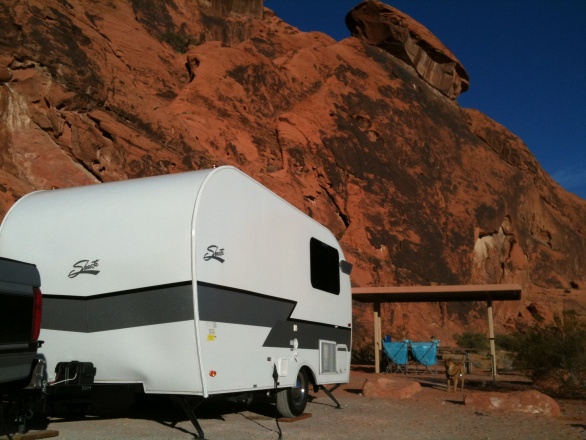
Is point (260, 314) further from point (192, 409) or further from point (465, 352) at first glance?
point (465, 352)

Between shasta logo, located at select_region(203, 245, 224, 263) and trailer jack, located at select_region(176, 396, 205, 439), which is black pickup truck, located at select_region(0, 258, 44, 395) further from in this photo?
shasta logo, located at select_region(203, 245, 224, 263)

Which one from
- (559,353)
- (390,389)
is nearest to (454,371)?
(390,389)

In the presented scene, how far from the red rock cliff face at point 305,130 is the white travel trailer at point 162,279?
8.06m

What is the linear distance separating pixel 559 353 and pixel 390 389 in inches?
178

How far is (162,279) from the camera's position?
23.8ft

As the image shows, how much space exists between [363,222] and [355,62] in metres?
14.7

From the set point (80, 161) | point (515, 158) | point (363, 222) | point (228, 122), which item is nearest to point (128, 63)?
point (228, 122)

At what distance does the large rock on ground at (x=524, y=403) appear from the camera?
1088cm

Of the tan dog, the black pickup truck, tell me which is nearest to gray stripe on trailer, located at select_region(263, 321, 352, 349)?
the black pickup truck

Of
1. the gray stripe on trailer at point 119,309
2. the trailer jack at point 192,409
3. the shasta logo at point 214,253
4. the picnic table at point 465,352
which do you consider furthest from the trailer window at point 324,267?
the picnic table at point 465,352

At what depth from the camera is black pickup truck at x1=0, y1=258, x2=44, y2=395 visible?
20.0ft

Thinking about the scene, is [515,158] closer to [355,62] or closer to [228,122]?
[355,62]

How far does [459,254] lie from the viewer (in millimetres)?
38000

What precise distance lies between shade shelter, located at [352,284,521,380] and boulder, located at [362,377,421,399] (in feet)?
16.1
